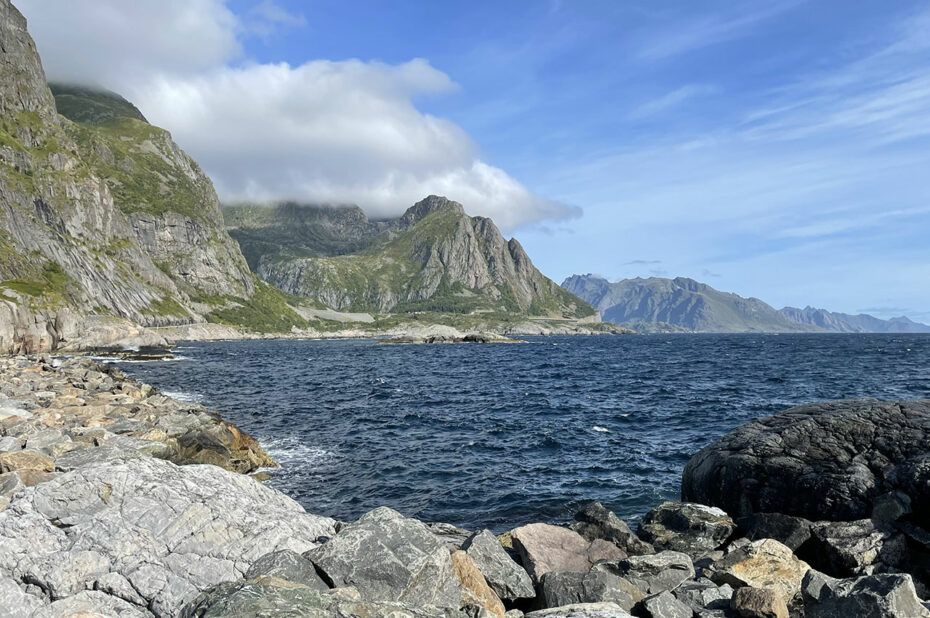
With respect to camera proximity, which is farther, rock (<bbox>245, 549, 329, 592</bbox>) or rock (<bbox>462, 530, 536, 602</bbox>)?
rock (<bbox>462, 530, 536, 602</bbox>)

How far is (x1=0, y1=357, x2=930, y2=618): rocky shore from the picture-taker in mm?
9273

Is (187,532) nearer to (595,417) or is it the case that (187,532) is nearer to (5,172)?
(595,417)

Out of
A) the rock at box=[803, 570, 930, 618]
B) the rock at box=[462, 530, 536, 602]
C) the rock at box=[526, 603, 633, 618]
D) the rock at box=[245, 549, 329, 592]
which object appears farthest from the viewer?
the rock at box=[462, 530, 536, 602]

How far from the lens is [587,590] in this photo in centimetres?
1130

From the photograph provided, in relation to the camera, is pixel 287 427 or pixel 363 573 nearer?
pixel 363 573

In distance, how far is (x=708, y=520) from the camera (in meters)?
18.0

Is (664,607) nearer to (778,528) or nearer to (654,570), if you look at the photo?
(654,570)

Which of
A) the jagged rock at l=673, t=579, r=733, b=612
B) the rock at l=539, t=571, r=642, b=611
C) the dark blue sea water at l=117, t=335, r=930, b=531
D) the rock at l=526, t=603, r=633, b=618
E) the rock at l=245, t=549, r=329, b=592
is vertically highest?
the rock at l=245, t=549, r=329, b=592

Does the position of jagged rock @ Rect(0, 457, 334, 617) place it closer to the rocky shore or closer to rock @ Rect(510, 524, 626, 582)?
the rocky shore

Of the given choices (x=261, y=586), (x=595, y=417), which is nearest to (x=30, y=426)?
(x=261, y=586)

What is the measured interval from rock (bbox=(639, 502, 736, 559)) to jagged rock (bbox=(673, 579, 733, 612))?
434cm

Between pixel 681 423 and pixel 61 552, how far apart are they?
128 feet

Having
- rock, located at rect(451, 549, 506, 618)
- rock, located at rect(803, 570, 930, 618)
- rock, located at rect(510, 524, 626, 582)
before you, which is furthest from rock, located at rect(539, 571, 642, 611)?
rock, located at rect(803, 570, 930, 618)

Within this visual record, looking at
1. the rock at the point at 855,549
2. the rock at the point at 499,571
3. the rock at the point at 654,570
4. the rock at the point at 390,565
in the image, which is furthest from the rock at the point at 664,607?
the rock at the point at 855,549
